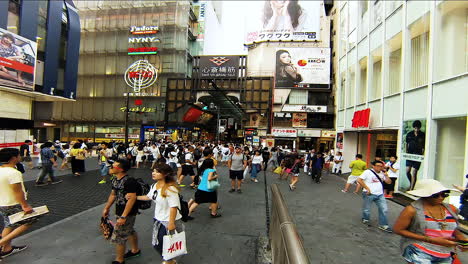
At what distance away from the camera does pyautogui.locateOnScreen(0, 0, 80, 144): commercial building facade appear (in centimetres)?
1656

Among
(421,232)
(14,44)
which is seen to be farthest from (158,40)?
(421,232)

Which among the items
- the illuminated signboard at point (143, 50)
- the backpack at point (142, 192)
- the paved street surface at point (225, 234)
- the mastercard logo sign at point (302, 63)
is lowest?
the paved street surface at point (225, 234)

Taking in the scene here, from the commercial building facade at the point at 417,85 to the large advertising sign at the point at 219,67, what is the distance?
19.4m

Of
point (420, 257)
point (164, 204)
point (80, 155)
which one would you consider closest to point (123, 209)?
point (164, 204)

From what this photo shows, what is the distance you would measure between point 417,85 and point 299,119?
83.8 ft

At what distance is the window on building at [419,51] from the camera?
372 inches

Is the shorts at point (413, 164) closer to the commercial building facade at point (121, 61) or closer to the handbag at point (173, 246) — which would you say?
the handbag at point (173, 246)

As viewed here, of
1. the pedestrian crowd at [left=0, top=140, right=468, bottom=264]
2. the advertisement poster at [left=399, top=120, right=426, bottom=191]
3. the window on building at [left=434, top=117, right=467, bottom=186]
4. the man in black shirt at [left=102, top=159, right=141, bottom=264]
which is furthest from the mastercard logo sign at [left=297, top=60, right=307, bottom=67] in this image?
the man in black shirt at [left=102, top=159, right=141, bottom=264]

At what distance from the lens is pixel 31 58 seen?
17.9m

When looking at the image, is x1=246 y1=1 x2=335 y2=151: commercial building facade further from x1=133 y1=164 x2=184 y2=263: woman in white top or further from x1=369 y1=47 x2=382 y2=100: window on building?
x1=133 y1=164 x2=184 y2=263: woman in white top

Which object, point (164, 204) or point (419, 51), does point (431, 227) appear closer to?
point (164, 204)

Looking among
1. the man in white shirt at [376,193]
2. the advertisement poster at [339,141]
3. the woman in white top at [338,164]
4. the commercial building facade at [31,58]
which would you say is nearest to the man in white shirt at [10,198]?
the man in white shirt at [376,193]

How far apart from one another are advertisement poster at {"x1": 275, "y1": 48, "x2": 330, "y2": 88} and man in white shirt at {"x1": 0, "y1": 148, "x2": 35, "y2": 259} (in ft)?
108

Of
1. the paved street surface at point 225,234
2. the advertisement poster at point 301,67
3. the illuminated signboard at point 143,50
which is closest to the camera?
the paved street surface at point 225,234
